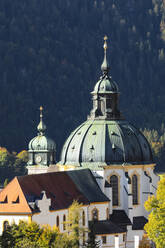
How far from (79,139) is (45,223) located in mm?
27410

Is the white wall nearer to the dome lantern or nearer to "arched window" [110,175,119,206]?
"arched window" [110,175,119,206]

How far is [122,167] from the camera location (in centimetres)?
14050

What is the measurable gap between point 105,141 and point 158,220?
22.8 metres

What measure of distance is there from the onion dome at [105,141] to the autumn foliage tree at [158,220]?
17836mm

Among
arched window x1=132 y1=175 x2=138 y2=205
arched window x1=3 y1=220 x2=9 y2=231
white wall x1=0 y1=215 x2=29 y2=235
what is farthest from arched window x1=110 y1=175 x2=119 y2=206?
arched window x1=3 y1=220 x2=9 y2=231

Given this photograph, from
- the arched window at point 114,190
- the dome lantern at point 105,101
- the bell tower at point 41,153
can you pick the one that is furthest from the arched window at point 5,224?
the bell tower at point 41,153

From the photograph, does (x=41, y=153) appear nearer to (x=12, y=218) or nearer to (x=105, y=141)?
(x=105, y=141)

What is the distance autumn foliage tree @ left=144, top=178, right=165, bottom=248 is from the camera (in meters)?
120

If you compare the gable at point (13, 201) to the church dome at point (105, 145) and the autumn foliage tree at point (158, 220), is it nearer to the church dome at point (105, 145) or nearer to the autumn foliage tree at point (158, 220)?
the autumn foliage tree at point (158, 220)

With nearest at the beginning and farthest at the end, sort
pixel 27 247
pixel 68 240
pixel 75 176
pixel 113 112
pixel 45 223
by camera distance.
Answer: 1. pixel 27 247
2. pixel 68 240
3. pixel 45 223
4. pixel 75 176
5. pixel 113 112

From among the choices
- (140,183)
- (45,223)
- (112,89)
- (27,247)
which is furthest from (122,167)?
(27,247)

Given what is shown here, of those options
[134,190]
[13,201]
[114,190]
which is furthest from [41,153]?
[13,201]

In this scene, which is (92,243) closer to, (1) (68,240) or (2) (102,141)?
(1) (68,240)

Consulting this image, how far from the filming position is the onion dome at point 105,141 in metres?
141
